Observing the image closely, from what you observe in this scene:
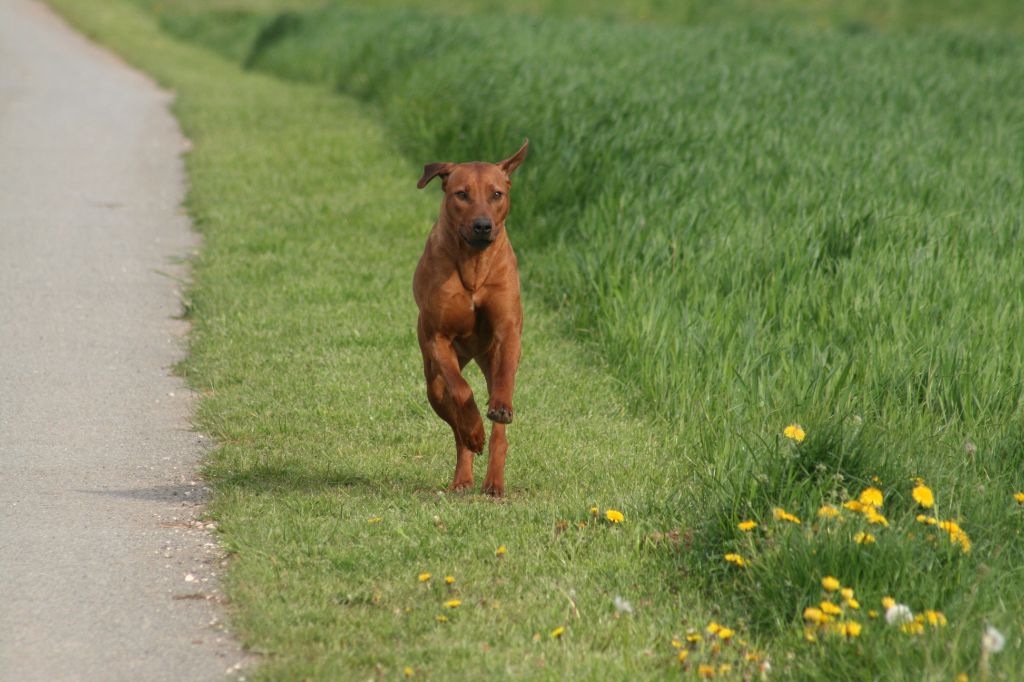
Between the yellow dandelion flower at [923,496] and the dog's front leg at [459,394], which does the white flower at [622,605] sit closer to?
the yellow dandelion flower at [923,496]

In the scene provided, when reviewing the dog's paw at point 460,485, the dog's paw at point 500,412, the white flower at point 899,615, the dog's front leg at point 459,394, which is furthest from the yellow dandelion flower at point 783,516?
the dog's paw at point 460,485

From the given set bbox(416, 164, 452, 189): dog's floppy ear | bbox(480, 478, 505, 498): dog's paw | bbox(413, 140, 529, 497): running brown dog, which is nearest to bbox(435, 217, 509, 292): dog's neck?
bbox(413, 140, 529, 497): running brown dog

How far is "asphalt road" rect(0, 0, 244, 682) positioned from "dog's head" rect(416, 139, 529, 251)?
150cm

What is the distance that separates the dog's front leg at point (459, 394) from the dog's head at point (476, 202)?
1.42 feet

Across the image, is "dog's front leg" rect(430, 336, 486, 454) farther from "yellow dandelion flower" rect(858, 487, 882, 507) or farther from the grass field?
"yellow dandelion flower" rect(858, 487, 882, 507)

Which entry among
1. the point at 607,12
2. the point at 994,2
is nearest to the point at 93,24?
the point at 607,12

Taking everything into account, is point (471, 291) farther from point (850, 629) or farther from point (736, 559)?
point (850, 629)

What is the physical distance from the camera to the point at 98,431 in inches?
263

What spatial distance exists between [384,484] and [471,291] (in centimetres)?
103

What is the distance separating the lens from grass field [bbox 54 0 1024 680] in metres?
4.34

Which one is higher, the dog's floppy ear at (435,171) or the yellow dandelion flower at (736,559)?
the dog's floppy ear at (435,171)

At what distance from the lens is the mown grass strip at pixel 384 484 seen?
14.2 ft

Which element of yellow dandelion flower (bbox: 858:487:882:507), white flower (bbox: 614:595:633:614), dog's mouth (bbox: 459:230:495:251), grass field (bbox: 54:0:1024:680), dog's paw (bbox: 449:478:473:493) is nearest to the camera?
white flower (bbox: 614:595:633:614)

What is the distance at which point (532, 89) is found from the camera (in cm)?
1281
